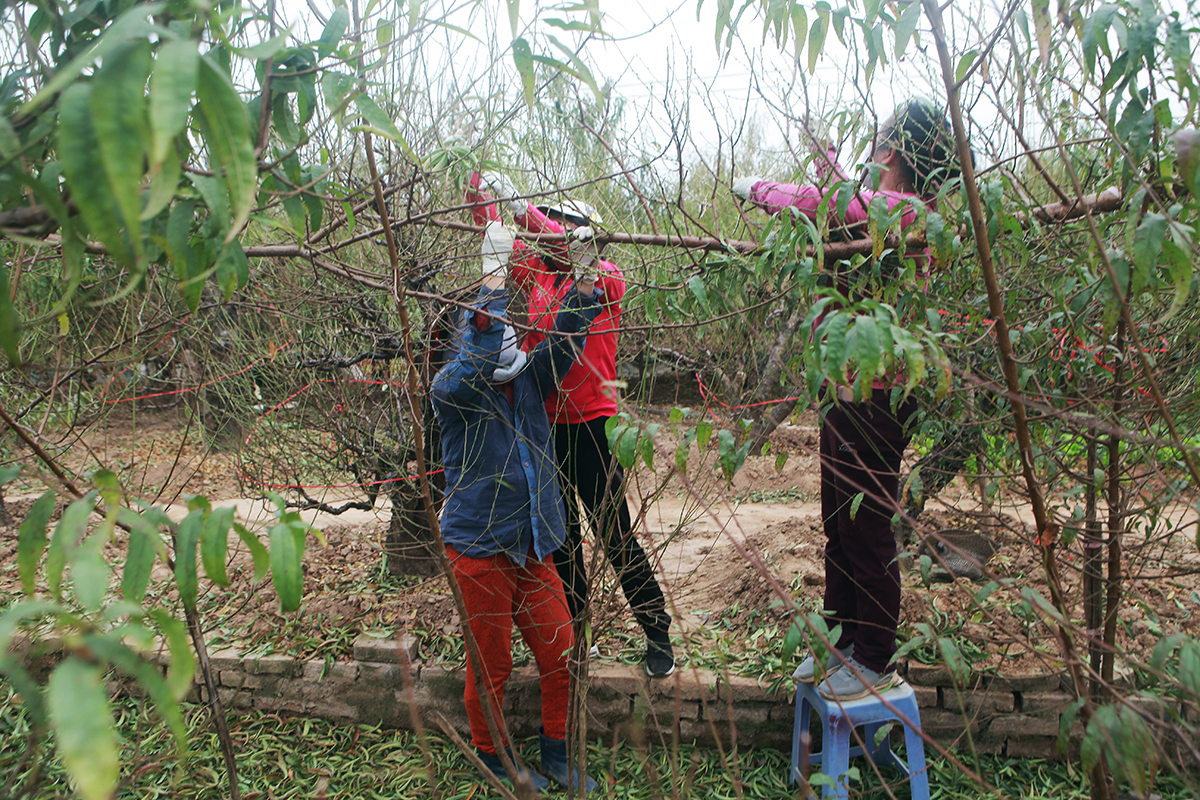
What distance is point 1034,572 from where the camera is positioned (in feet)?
11.6

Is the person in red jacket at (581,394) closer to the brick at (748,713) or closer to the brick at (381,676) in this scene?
the brick at (748,713)

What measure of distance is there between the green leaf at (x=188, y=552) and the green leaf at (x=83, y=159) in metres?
0.37

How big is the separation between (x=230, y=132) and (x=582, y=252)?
1.58 metres

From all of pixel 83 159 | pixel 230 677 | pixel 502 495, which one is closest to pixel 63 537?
pixel 83 159

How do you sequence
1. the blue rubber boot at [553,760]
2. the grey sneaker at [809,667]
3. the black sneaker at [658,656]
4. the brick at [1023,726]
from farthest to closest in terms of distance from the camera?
the black sneaker at [658,656], the brick at [1023,726], the blue rubber boot at [553,760], the grey sneaker at [809,667]

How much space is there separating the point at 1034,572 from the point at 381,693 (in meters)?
3.20

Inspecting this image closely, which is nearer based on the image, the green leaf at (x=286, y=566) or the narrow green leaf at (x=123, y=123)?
the narrow green leaf at (x=123, y=123)

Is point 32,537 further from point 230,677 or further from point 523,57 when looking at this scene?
point 230,677

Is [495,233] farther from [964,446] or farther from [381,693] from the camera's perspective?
[381,693]

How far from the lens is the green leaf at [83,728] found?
546mm

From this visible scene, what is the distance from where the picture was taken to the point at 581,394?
2.63m

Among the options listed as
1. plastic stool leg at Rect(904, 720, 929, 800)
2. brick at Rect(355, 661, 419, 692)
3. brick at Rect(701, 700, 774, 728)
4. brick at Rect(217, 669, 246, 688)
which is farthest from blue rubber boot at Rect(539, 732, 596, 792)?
brick at Rect(217, 669, 246, 688)

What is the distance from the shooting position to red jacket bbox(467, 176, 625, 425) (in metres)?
2.33

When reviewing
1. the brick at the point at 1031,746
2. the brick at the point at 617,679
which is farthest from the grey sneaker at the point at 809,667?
the brick at the point at 1031,746
